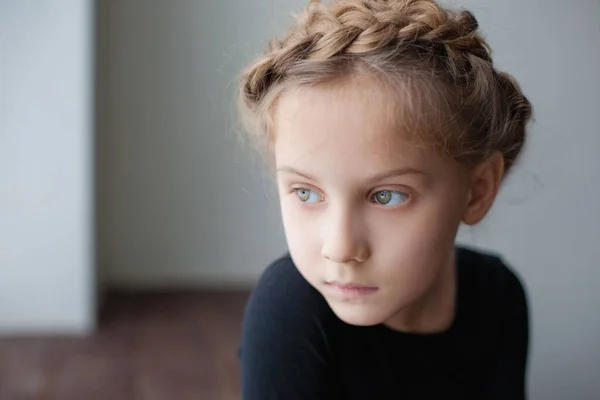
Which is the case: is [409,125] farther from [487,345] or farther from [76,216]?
[76,216]

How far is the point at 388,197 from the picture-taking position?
633 millimetres

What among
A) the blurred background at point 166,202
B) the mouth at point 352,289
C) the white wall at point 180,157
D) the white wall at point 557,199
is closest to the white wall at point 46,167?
the blurred background at point 166,202

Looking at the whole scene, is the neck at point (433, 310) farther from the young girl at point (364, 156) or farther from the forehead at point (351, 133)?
the forehead at point (351, 133)

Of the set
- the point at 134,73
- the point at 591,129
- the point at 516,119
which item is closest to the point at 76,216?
the point at 134,73

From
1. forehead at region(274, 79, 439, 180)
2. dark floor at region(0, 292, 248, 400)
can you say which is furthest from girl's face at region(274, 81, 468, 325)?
dark floor at region(0, 292, 248, 400)

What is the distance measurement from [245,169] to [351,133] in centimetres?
108

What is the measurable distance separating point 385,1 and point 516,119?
0.53ft

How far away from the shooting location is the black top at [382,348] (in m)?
0.75

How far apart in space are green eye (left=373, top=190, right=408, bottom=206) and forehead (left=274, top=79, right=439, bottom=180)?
23mm

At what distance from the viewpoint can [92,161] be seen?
1512 millimetres

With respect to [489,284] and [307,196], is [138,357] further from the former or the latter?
[307,196]

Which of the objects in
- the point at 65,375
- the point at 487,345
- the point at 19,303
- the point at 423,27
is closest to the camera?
the point at 423,27

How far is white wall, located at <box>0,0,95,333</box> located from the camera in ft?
4.71

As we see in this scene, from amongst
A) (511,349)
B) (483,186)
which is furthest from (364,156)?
(511,349)
